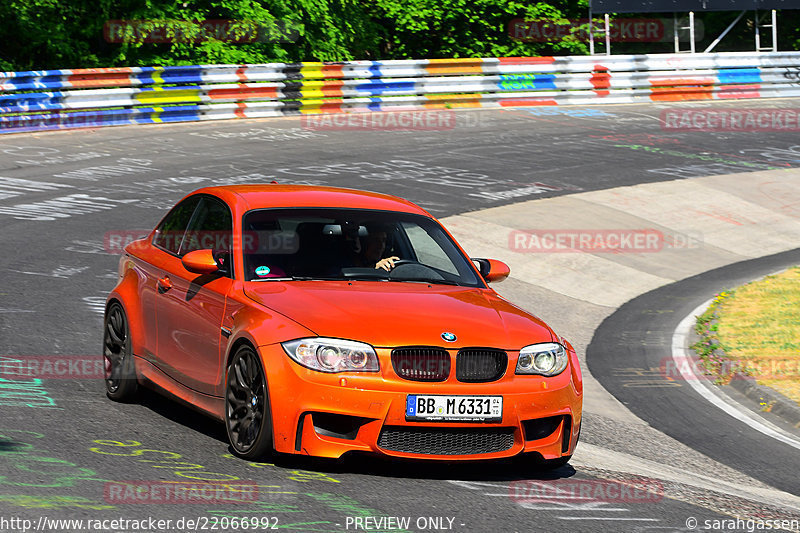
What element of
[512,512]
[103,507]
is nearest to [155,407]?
[103,507]

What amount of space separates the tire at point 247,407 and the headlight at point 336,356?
0.89 feet

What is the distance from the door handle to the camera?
751 centimetres

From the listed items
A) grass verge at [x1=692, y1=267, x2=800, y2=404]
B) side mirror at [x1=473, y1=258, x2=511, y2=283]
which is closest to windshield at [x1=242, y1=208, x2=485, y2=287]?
side mirror at [x1=473, y1=258, x2=511, y2=283]

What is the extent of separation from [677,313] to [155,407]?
763cm

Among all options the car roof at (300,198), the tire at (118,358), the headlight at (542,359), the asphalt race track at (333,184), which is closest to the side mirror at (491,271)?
the car roof at (300,198)

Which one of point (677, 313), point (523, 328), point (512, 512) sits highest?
point (523, 328)

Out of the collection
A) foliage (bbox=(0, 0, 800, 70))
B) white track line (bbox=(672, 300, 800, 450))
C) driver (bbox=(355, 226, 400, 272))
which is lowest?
white track line (bbox=(672, 300, 800, 450))

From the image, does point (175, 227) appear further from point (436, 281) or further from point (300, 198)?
point (436, 281)

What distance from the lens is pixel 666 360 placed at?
37.3 ft

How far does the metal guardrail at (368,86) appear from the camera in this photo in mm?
24141

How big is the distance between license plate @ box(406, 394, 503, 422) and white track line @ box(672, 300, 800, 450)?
3.61m

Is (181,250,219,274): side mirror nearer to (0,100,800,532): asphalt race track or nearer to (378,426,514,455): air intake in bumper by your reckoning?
(0,100,800,532): asphalt race track

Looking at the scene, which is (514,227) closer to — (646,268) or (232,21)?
(646,268)

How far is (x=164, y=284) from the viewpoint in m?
7.56
